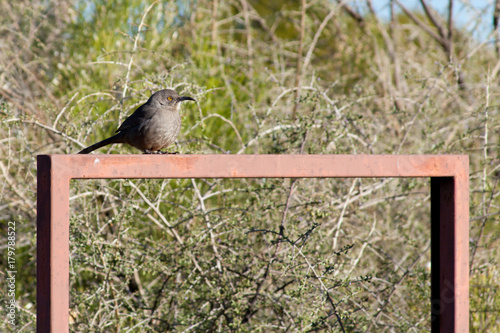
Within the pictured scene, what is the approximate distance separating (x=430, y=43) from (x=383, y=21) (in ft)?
2.08

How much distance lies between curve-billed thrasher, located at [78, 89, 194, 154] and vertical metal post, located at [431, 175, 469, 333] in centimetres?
137

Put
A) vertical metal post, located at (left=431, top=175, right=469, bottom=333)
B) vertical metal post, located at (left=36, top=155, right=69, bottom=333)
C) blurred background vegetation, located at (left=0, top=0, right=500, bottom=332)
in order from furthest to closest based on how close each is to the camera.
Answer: blurred background vegetation, located at (left=0, top=0, right=500, bottom=332) → vertical metal post, located at (left=431, top=175, right=469, bottom=333) → vertical metal post, located at (left=36, top=155, right=69, bottom=333)

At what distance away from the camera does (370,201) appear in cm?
329

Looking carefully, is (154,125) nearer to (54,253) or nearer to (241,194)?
(241,194)

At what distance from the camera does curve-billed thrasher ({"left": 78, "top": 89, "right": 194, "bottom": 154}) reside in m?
2.65

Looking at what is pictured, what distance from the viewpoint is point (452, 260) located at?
167cm

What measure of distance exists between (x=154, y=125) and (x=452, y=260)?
1517 millimetres

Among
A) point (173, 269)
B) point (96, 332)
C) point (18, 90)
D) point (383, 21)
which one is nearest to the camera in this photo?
point (96, 332)

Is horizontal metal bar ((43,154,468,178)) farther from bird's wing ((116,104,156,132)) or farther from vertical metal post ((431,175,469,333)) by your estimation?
bird's wing ((116,104,156,132))

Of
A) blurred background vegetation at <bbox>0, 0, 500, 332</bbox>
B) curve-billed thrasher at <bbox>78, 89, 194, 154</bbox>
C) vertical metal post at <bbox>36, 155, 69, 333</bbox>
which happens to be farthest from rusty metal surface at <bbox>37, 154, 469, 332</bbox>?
curve-billed thrasher at <bbox>78, 89, 194, 154</bbox>

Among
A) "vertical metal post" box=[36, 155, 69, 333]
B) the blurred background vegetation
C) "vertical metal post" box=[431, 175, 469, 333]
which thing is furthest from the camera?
the blurred background vegetation

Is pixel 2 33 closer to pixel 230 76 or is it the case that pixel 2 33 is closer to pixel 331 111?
pixel 230 76

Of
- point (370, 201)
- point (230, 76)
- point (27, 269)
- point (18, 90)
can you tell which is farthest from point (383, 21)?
point (27, 269)

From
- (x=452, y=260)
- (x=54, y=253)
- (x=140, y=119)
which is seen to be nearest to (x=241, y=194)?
(x=140, y=119)
